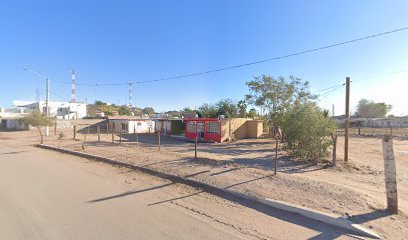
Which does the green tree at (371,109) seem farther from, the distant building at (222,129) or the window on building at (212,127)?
the window on building at (212,127)

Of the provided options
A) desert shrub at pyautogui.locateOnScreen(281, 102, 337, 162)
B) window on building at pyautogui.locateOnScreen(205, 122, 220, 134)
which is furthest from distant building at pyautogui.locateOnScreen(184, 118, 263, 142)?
desert shrub at pyautogui.locateOnScreen(281, 102, 337, 162)

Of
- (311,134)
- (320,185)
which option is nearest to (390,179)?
(320,185)

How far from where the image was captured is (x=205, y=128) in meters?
29.1

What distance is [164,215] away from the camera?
5445 mm

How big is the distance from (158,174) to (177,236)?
5264 mm

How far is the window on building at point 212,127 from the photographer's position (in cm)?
2763

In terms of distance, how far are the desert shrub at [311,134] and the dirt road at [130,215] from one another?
7.64 meters

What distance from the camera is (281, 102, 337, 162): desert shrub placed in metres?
12.8

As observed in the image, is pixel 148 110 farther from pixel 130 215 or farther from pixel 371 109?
pixel 130 215

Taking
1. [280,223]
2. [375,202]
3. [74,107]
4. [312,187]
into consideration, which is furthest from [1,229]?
[74,107]

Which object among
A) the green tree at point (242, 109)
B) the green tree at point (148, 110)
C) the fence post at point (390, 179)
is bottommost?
the fence post at point (390, 179)

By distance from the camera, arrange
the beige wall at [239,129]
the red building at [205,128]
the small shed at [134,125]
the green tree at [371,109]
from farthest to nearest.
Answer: the green tree at [371,109] < the small shed at [134,125] < the beige wall at [239,129] < the red building at [205,128]

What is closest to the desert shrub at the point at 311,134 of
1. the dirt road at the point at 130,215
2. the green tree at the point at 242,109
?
the dirt road at the point at 130,215

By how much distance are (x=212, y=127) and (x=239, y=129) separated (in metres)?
4.46
